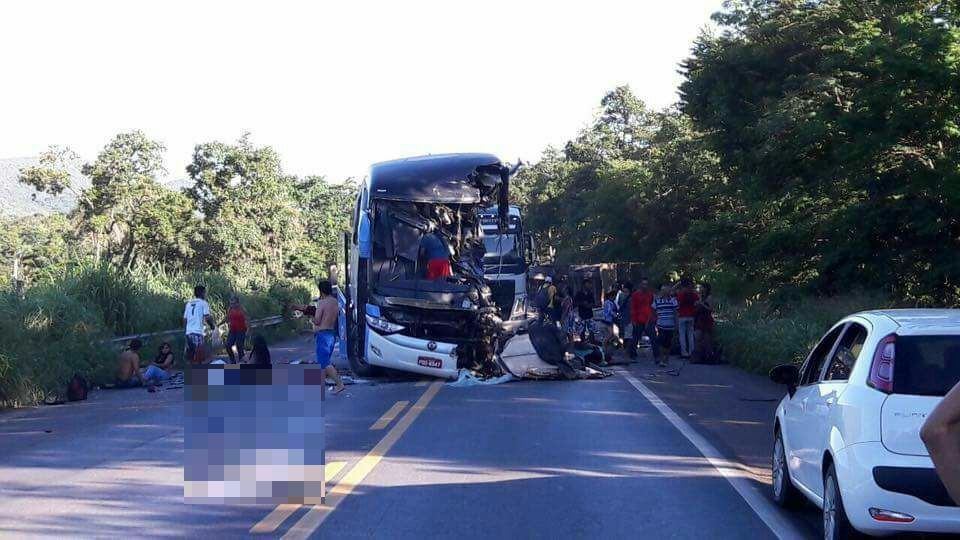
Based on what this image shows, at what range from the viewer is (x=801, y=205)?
86.2 feet

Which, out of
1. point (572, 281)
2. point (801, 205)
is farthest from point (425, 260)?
point (572, 281)

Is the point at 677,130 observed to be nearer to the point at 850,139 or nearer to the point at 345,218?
the point at 850,139

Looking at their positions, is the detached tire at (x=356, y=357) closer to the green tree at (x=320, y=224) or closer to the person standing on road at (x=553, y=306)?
the person standing on road at (x=553, y=306)

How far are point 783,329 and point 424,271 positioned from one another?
6582 millimetres

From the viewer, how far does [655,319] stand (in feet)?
76.3

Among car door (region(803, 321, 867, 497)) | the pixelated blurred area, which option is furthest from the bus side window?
car door (region(803, 321, 867, 497))

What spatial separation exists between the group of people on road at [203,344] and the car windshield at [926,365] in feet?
33.5

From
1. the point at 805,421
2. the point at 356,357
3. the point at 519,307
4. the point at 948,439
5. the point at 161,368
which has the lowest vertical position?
the point at 161,368

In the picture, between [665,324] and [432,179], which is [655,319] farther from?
[432,179]

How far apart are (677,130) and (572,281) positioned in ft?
32.8

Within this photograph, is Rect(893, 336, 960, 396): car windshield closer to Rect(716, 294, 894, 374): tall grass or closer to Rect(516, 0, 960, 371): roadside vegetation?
Rect(716, 294, 894, 374): tall grass

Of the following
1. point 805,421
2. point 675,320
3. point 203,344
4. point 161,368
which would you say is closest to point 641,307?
point 675,320

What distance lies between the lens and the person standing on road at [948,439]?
2.93 metres

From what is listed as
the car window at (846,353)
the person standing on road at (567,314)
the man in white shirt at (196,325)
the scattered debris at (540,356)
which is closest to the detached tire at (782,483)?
the car window at (846,353)
